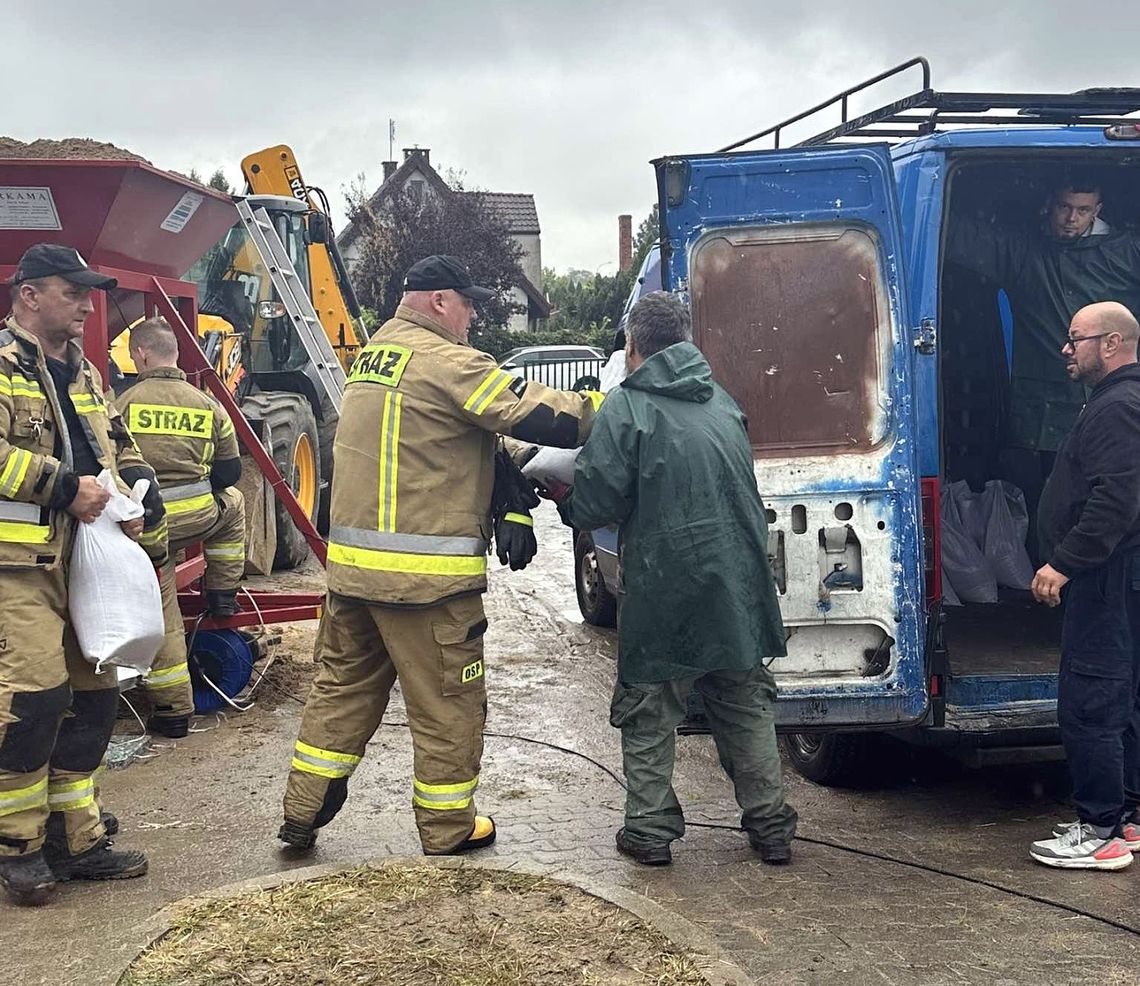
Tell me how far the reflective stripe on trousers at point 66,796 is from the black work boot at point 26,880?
223 millimetres

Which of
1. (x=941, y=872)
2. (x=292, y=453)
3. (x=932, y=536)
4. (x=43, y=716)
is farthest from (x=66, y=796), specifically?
(x=292, y=453)

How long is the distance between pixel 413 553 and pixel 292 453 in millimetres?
6229

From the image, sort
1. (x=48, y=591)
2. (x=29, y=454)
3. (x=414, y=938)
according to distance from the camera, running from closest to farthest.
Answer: (x=414, y=938) < (x=29, y=454) < (x=48, y=591)

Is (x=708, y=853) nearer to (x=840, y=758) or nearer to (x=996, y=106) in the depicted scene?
(x=840, y=758)

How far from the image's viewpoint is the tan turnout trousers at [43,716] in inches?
159

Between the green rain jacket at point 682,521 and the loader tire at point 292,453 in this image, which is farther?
the loader tire at point 292,453

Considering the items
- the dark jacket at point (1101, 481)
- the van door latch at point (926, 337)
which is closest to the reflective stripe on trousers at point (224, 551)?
the van door latch at point (926, 337)

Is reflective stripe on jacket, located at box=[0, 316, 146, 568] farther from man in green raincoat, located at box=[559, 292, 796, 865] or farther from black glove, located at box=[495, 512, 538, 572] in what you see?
man in green raincoat, located at box=[559, 292, 796, 865]

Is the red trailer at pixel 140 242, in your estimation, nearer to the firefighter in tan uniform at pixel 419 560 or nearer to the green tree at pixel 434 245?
the firefighter in tan uniform at pixel 419 560

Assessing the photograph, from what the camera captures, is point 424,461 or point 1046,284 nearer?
point 424,461

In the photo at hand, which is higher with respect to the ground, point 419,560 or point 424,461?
point 424,461

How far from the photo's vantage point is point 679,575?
4.39 metres

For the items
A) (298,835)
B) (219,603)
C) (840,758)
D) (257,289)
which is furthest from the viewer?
(257,289)

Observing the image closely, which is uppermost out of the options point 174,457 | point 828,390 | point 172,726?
point 828,390
